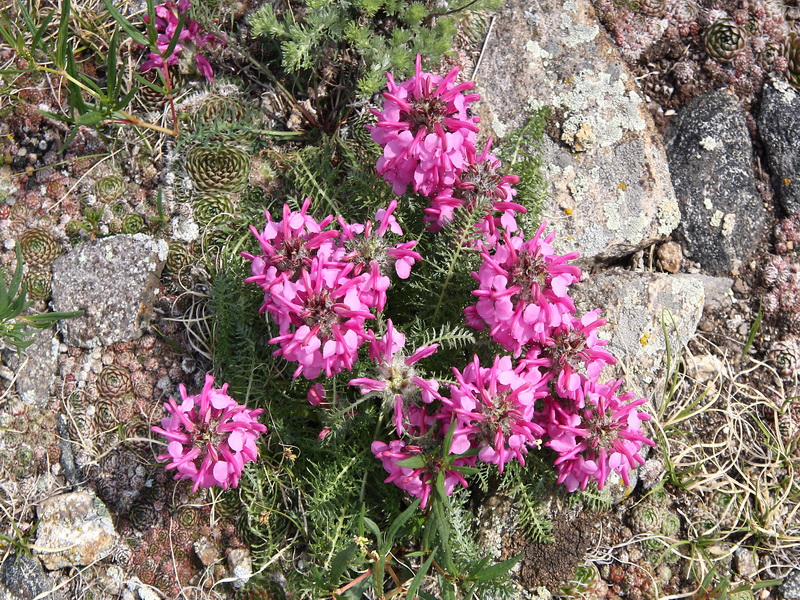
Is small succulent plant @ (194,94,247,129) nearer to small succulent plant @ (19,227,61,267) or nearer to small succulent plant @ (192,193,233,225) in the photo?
small succulent plant @ (192,193,233,225)

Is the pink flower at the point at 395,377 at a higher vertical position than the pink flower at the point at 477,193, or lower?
lower

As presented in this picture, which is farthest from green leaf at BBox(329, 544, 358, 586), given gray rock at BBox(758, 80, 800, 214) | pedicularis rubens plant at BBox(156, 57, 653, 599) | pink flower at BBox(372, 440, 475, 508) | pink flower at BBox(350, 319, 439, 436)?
gray rock at BBox(758, 80, 800, 214)

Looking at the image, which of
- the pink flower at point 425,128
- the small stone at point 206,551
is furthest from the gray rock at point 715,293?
the small stone at point 206,551

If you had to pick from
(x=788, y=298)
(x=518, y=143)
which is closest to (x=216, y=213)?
(x=518, y=143)

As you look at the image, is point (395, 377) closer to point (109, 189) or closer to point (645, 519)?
point (645, 519)

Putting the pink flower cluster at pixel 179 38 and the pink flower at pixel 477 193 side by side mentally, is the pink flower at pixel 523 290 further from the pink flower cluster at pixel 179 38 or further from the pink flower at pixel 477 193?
the pink flower cluster at pixel 179 38
